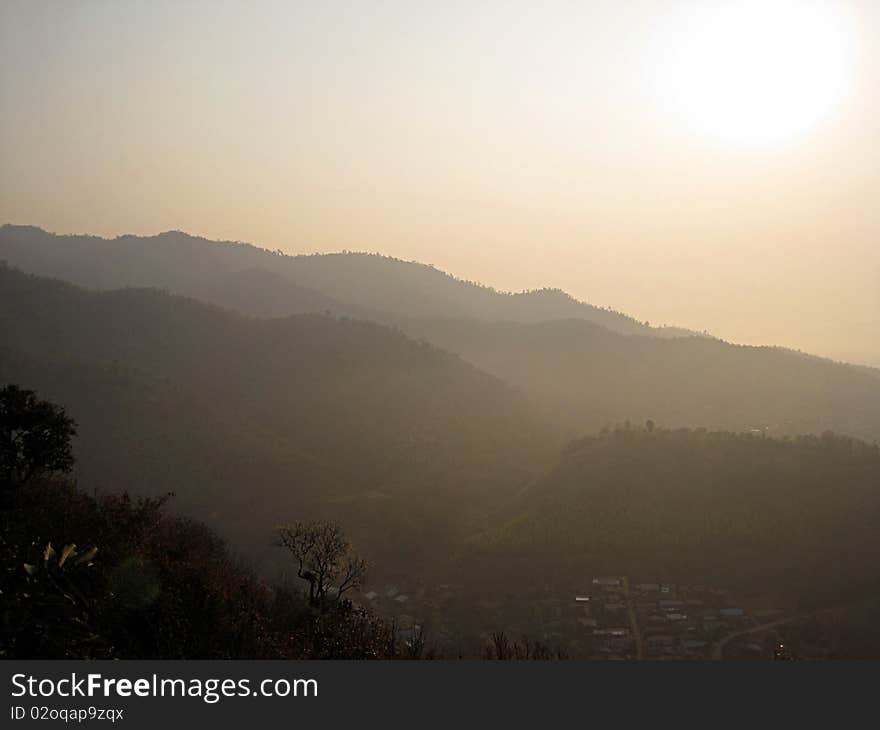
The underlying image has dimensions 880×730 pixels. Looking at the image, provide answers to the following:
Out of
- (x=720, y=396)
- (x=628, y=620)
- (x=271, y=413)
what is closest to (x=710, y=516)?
(x=628, y=620)

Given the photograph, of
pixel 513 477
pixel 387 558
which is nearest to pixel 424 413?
pixel 513 477

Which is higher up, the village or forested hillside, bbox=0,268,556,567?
forested hillside, bbox=0,268,556,567

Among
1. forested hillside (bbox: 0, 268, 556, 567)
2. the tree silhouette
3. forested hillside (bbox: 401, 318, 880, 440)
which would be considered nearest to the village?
forested hillside (bbox: 0, 268, 556, 567)

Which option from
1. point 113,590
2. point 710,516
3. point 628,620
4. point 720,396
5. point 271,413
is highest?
point 720,396

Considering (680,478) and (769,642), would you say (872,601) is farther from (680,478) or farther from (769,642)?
(680,478)

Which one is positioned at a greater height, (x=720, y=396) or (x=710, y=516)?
(x=720, y=396)

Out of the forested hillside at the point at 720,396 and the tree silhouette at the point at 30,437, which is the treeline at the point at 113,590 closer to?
the tree silhouette at the point at 30,437

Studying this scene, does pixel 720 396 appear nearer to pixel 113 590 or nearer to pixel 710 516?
pixel 710 516

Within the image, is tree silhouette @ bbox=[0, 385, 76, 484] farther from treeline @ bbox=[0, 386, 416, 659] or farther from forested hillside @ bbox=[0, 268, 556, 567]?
forested hillside @ bbox=[0, 268, 556, 567]

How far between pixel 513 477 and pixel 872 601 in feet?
196

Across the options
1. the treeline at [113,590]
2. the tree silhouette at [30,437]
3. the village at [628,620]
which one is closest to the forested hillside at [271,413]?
the village at [628,620]

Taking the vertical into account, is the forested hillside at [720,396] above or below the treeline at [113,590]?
above

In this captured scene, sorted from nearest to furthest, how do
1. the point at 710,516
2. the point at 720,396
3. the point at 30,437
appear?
the point at 30,437
the point at 710,516
the point at 720,396

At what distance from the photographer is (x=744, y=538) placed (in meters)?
73.4
